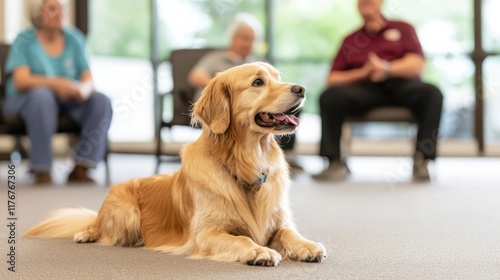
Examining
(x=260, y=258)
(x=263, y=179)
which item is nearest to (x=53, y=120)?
(x=263, y=179)

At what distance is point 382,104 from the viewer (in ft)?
14.8

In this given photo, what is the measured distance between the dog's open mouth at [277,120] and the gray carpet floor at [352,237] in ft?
1.37

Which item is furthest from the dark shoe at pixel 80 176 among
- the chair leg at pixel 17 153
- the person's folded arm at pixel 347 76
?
the person's folded arm at pixel 347 76

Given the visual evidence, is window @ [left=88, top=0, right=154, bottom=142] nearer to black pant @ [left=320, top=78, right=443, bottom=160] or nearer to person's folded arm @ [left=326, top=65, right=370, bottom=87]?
person's folded arm @ [left=326, top=65, right=370, bottom=87]

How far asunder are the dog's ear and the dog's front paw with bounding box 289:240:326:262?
432 mm

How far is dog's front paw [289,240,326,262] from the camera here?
1.90 m

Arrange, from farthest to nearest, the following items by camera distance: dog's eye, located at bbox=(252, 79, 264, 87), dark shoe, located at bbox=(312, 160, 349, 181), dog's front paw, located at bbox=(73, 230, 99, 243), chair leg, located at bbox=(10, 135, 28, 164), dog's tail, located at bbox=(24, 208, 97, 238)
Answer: chair leg, located at bbox=(10, 135, 28, 164)
dark shoe, located at bbox=(312, 160, 349, 181)
dog's tail, located at bbox=(24, 208, 97, 238)
dog's front paw, located at bbox=(73, 230, 99, 243)
dog's eye, located at bbox=(252, 79, 264, 87)

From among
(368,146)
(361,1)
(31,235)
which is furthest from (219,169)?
(368,146)

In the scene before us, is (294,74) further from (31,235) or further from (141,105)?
(31,235)

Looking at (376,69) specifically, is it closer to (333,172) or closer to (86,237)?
(333,172)

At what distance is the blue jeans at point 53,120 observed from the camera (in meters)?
4.27

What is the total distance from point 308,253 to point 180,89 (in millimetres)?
3122

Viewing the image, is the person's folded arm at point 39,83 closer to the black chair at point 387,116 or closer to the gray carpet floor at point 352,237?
the gray carpet floor at point 352,237

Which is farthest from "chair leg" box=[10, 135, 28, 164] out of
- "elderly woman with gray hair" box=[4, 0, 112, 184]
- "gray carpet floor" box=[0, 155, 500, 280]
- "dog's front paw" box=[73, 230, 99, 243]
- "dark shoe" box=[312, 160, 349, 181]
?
"dog's front paw" box=[73, 230, 99, 243]
